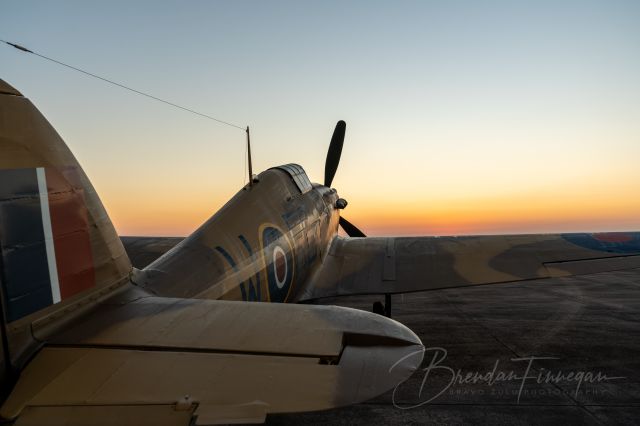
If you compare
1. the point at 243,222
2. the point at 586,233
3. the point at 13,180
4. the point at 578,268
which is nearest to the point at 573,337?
the point at 578,268

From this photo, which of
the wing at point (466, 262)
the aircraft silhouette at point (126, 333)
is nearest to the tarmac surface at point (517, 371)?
the wing at point (466, 262)

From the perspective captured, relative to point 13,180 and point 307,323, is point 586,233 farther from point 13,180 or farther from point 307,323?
point 13,180

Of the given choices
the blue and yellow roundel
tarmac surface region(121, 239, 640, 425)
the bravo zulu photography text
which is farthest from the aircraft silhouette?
the bravo zulu photography text

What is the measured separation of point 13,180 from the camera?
3.00 metres

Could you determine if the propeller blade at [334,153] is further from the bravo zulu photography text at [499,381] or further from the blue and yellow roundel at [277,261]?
the bravo zulu photography text at [499,381]

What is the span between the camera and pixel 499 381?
6.29 m

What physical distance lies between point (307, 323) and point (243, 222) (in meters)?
3.74

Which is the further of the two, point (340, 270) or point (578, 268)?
point (340, 270)

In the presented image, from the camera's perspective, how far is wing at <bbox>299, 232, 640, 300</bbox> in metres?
8.80

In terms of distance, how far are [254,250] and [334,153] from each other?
866 centimetres

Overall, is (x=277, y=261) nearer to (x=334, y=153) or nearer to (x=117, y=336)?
(x=117, y=336)

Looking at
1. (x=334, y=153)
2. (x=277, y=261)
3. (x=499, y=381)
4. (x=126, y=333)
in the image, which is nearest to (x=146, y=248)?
(x=334, y=153)

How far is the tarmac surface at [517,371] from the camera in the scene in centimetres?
520

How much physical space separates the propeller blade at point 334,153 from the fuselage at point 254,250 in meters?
4.28
